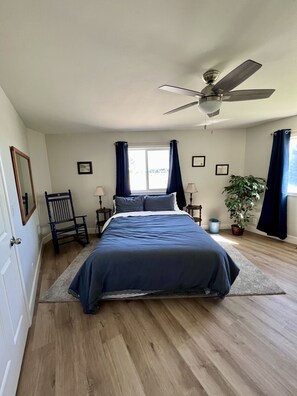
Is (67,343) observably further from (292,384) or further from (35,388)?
(292,384)

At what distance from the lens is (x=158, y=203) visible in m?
3.67

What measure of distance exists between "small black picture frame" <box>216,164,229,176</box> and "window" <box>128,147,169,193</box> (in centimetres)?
122

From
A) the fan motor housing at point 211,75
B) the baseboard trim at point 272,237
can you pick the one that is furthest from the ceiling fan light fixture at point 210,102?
the baseboard trim at point 272,237

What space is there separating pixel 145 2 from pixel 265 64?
3.93 ft

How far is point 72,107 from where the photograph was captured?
92.4 inches

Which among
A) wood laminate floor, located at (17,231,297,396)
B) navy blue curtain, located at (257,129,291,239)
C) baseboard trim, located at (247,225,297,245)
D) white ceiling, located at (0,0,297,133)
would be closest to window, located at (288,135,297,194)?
navy blue curtain, located at (257,129,291,239)

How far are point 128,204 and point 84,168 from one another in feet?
4.53

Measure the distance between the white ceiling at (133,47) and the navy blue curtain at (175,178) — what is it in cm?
178

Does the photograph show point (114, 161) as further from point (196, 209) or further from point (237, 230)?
point (237, 230)

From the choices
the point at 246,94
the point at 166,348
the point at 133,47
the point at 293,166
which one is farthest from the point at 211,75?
the point at 293,166

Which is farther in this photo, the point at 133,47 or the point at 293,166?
the point at 293,166

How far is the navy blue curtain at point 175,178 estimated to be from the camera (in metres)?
4.02

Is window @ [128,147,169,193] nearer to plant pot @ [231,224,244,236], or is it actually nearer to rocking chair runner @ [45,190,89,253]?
rocking chair runner @ [45,190,89,253]

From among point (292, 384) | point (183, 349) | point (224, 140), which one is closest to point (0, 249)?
point (183, 349)
